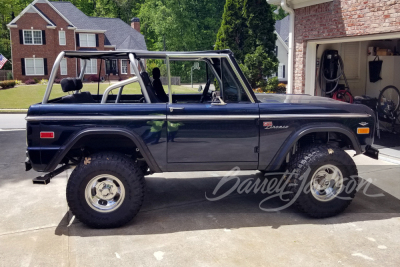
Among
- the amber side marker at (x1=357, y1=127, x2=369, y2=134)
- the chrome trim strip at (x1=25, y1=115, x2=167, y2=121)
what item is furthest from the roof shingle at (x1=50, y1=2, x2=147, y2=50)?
the amber side marker at (x1=357, y1=127, x2=369, y2=134)

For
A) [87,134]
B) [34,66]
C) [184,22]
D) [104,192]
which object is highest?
[184,22]

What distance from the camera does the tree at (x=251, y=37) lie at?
17.8m

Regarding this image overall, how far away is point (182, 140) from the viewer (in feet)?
16.1

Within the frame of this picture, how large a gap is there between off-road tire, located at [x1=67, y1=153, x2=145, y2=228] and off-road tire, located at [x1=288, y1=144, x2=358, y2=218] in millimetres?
1891

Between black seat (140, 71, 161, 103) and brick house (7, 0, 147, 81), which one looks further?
brick house (7, 0, 147, 81)

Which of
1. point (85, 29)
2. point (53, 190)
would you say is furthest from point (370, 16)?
point (85, 29)

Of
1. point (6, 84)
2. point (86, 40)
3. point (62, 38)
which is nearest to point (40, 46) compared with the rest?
point (62, 38)

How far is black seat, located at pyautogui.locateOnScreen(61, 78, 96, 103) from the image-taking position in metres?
5.13

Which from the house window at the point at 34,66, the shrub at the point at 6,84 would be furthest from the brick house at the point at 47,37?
the shrub at the point at 6,84

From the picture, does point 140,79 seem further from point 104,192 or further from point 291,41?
point 291,41

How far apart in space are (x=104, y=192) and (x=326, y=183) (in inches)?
107

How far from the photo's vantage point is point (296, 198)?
5.09 metres

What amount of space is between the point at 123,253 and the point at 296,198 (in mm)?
2167

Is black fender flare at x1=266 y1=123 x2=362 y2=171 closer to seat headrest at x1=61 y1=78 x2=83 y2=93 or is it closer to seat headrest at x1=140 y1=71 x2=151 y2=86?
seat headrest at x1=140 y1=71 x2=151 y2=86
